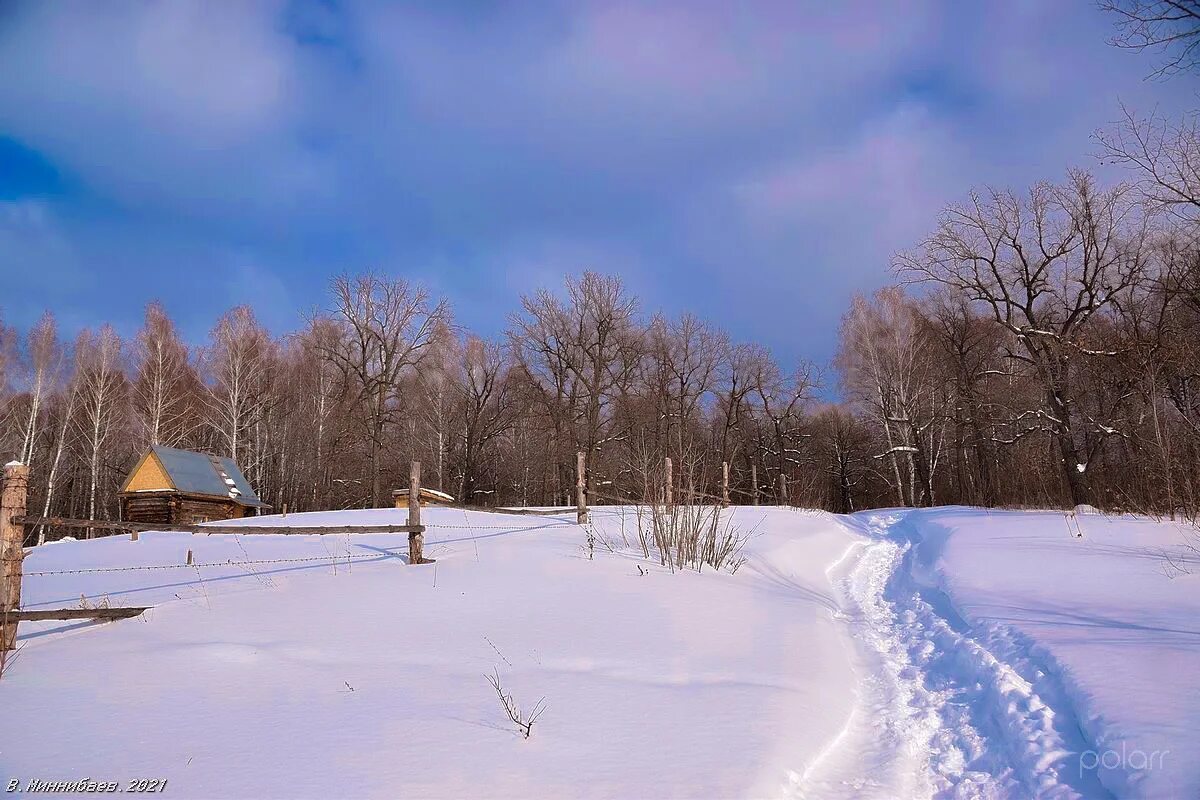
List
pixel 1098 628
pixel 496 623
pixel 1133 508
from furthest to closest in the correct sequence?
pixel 1133 508 < pixel 496 623 < pixel 1098 628

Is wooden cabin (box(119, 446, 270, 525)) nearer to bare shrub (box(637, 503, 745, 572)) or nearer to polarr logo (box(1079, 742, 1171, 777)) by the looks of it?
bare shrub (box(637, 503, 745, 572))

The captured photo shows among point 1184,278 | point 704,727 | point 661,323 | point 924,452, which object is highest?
Result: point 661,323

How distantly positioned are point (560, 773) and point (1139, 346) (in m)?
18.9

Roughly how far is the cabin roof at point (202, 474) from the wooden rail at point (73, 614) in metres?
20.6

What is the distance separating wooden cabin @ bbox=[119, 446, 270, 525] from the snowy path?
80.8 ft

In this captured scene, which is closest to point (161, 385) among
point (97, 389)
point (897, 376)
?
point (97, 389)

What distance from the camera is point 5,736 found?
11.1 ft

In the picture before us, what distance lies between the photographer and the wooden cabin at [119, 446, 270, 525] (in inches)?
925

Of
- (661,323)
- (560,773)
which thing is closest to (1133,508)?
(560,773)

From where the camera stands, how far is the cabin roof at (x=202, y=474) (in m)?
23.5

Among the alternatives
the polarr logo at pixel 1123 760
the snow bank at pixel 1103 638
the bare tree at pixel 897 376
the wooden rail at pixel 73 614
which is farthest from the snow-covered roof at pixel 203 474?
the bare tree at pixel 897 376

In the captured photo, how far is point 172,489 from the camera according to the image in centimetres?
2333

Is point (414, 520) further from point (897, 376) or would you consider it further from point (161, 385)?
point (897, 376)

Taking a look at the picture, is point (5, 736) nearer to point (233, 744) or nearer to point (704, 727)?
point (233, 744)
